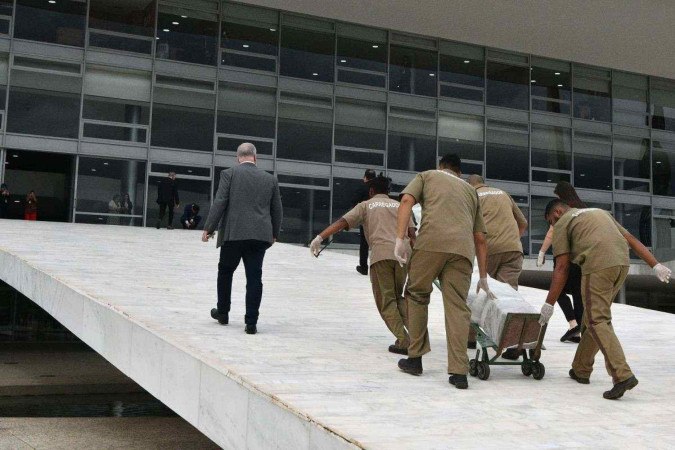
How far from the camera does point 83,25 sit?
21.8 meters

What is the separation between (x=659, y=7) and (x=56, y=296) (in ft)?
66.9

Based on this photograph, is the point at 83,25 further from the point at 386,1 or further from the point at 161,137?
the point at 386,1

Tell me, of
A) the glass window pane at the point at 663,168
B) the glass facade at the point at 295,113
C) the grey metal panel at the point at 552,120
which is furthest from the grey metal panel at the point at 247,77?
the glass window pane at the point at 663,168

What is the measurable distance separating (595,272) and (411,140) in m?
20.1

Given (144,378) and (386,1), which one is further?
(386,1)

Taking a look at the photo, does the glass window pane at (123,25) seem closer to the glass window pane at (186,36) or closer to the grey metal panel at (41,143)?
the glass window pane at (186,36)

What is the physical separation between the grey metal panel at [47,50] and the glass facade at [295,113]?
0.04 metres

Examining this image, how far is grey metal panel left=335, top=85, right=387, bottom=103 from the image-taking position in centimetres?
2467

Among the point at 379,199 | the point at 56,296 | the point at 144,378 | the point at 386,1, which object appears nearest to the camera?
the point at 144,378

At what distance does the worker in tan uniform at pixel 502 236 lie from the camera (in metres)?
7.58

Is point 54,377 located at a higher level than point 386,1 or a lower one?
lower

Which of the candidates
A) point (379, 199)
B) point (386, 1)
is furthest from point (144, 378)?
point (386, 1)

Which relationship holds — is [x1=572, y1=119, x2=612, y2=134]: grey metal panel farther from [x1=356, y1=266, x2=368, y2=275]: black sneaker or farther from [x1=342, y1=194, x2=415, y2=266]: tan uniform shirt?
[x1=342, y1=194, x2=415, y2=266]: tan uniform shirt

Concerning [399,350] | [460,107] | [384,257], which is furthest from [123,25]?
[399,350]
